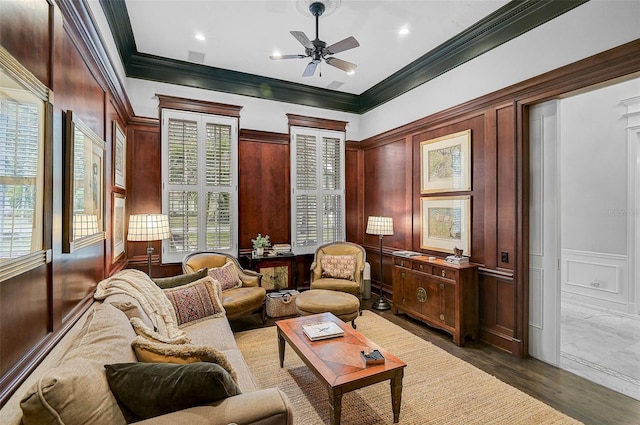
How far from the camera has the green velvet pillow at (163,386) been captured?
1.25 m

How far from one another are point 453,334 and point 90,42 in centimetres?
421

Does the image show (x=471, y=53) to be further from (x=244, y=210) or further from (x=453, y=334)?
(x=244, y=210)

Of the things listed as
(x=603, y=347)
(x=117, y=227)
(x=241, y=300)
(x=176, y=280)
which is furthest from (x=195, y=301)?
(x=603, y=347)

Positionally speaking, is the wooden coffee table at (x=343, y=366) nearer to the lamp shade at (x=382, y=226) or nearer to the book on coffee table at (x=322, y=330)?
the book on coffee table at (x=322, y=330)

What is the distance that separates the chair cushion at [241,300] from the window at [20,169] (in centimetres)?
225

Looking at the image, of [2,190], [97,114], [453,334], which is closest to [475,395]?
[453,334]

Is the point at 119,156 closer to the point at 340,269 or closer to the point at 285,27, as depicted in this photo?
the point at 285,27

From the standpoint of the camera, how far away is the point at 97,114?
8.34ft

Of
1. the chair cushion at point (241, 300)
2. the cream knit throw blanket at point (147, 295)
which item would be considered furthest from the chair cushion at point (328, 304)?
the cream knit throw blanket at point (147, 295)

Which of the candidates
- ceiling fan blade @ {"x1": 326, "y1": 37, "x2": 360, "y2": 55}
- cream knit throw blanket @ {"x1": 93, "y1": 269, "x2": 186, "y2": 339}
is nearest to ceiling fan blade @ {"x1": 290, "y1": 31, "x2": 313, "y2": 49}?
ceiling fan blade @ {"x1": 326, "y1": 37, "x2": 360, "y2": 55}

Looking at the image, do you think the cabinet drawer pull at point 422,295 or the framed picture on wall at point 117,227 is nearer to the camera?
the framed picture on wall at point 117,227

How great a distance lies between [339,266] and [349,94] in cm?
316

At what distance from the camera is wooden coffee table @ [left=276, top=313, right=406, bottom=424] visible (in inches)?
75.1

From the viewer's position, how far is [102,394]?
1.18m
